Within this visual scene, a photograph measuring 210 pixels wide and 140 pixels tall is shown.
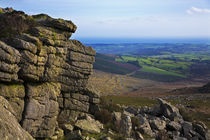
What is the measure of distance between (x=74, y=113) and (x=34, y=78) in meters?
8.78

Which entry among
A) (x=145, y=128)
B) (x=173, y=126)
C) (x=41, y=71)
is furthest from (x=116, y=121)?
(x=41, y=71)

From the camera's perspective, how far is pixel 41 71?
18766 millimetres

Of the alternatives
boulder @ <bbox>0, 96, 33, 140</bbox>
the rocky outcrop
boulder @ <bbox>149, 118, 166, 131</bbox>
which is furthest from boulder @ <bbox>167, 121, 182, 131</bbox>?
boulder @ <bbox>0, 96, 33, 140</bbox>

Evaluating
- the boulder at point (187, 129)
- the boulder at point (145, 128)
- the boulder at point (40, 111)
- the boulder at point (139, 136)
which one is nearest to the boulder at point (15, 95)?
the boulder at point (40, 111)

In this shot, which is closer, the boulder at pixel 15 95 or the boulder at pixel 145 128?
the boulder at pixel 15 95

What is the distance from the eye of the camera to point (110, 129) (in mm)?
23938

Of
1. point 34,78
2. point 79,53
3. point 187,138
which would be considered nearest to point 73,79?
point 79,53

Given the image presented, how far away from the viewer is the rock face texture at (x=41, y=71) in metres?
16.6

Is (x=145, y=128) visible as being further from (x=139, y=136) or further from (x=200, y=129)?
(x=200, y=129)

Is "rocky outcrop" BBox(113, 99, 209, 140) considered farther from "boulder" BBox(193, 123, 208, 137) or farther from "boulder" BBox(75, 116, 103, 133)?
"boulder" BBox(75, 116, 103, 133)

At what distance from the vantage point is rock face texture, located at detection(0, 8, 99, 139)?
653 inches

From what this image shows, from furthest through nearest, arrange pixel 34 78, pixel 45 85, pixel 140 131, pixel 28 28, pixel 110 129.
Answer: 1. pixel 140 131
2. pixel 110 129
3. pixel 28 28
4. pixel 45 85
5. pixel 34 78

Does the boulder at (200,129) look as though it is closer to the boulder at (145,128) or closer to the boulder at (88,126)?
the boulder at (145,128)

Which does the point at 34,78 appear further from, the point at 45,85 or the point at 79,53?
the point at 79,53
